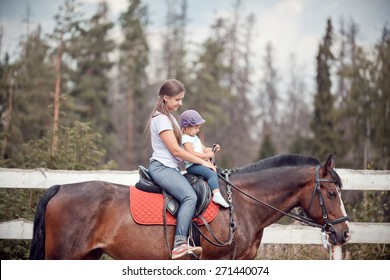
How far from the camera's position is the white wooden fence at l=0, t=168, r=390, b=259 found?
231 inches

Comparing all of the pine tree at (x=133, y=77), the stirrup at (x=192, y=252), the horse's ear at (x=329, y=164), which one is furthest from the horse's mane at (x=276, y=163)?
the pine tree at (x=133, y=77)

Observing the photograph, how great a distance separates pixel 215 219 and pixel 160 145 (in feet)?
3.30

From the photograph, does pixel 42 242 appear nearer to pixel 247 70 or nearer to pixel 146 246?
pixel 146 246

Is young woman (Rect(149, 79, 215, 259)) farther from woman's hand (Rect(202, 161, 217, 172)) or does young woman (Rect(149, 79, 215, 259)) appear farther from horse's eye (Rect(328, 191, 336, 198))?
horse's eye (Rect(328, 191, 336, 198))

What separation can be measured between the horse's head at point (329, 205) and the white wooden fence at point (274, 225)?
1.50 metres

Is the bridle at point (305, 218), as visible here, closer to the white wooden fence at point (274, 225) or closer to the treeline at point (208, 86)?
the white wooden fence at point (274, 225)

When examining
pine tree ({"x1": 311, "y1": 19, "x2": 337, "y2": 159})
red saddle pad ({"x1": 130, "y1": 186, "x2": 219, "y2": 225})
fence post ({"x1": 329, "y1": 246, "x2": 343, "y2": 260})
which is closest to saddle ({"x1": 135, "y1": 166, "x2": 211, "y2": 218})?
red saddle pad ({"x1": 130, "y1": 186, "x2": 219, "y2": 225})

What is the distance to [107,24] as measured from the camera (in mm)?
31703

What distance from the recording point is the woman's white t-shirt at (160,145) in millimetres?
4804

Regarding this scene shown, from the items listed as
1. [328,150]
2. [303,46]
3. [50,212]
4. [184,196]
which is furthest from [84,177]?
[303,46]

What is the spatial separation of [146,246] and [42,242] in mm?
1069

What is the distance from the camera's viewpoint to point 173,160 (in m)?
4.88

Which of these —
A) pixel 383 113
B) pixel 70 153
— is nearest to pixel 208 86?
pixel 383 113

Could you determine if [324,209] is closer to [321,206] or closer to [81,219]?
[321,206]
